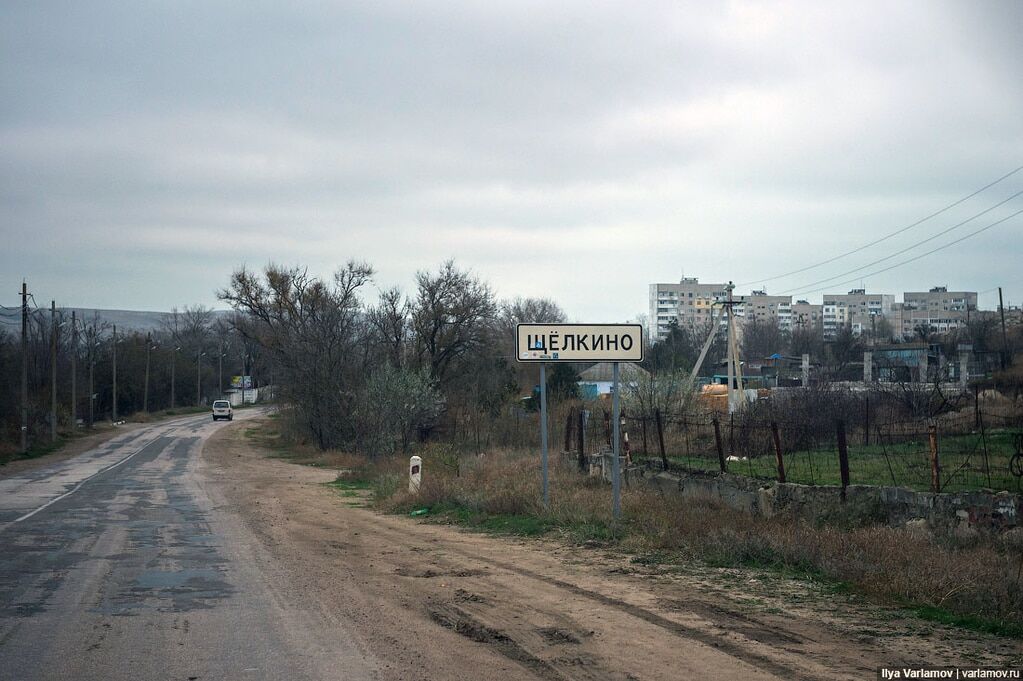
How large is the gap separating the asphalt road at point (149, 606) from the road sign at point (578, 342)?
17.4 feet

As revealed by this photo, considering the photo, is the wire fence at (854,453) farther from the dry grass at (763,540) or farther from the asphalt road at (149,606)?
the asphalt road at (149,606)

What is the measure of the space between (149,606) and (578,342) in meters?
7.63

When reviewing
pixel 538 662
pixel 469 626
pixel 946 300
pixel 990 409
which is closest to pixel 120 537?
pixel 469 626

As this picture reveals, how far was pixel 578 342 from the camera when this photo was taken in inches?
549

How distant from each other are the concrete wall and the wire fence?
33 cm

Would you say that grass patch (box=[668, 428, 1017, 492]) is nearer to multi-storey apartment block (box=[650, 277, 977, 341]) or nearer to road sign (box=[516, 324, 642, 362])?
road sign (box=[516, 324, 642, 362])

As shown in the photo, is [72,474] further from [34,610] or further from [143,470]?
[34,610]

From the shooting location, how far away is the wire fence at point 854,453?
12.4 metres

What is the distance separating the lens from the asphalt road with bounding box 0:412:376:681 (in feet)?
21.2

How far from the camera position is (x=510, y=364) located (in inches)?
2418

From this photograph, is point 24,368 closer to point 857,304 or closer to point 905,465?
point 905,465

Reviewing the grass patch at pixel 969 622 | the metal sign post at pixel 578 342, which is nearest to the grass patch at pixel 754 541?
the grass patch at pixel 969 622

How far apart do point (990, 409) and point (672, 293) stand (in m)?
163

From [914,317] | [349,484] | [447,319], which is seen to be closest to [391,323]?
[447,319]
